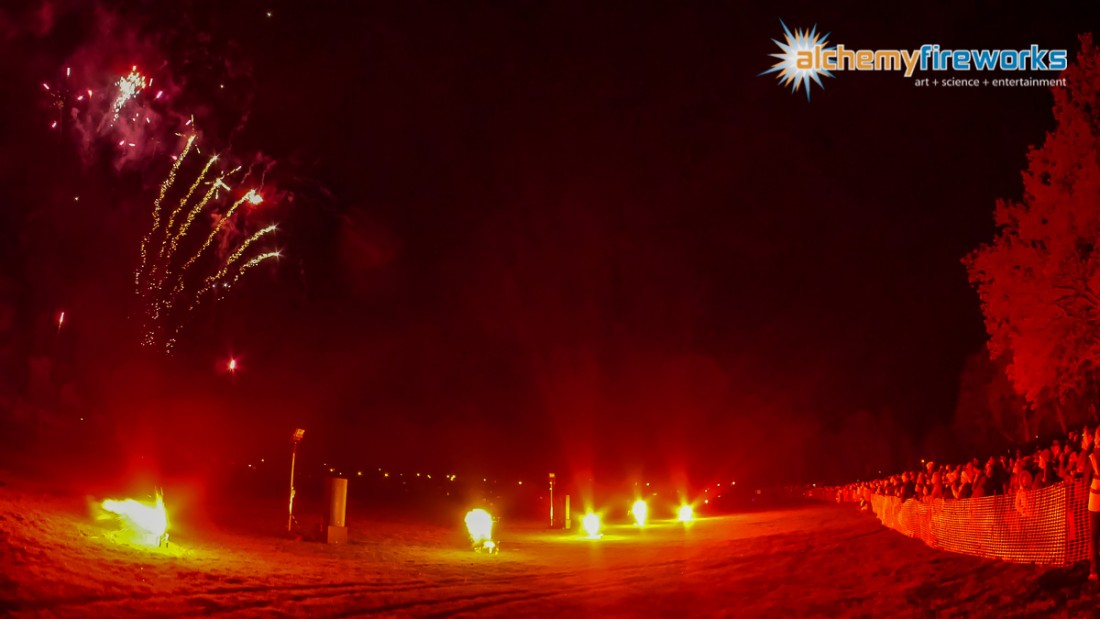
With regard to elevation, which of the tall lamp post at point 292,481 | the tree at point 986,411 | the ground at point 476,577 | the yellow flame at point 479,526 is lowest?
the ground at point 476,577

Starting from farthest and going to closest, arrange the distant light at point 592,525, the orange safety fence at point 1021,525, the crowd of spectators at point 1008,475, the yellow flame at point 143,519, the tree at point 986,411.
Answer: the tree at point 986,411
the distant light at point 592,525
the yellow flame at point 143,519
the crowd of spectators at point 1008,475
the orange safety fence at point 1021,525

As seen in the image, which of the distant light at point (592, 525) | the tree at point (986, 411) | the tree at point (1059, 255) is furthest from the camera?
the tree at point (986, 411)

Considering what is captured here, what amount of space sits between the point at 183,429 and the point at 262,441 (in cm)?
510

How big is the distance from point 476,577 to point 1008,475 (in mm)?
9816

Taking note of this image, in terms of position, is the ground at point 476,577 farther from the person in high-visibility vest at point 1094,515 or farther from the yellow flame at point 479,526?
the yellow flame at point 479,526

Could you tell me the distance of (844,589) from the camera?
48.6 ft

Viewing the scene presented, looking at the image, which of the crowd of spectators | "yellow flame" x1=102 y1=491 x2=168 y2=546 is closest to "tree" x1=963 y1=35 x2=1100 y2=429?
the crowd of spectators

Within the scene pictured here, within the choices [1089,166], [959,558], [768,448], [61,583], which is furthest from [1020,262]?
[768,448]

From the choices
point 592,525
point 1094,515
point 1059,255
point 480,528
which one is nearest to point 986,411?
point 592,525

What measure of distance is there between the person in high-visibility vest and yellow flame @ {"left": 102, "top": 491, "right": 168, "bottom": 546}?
14.7 m

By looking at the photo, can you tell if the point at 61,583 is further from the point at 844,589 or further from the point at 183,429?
the point at 183,429

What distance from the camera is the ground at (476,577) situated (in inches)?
470

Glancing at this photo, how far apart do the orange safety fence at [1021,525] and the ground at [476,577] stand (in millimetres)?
199

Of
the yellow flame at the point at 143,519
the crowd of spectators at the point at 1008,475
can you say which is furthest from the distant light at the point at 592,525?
the yellow flame at the point at 143,519
